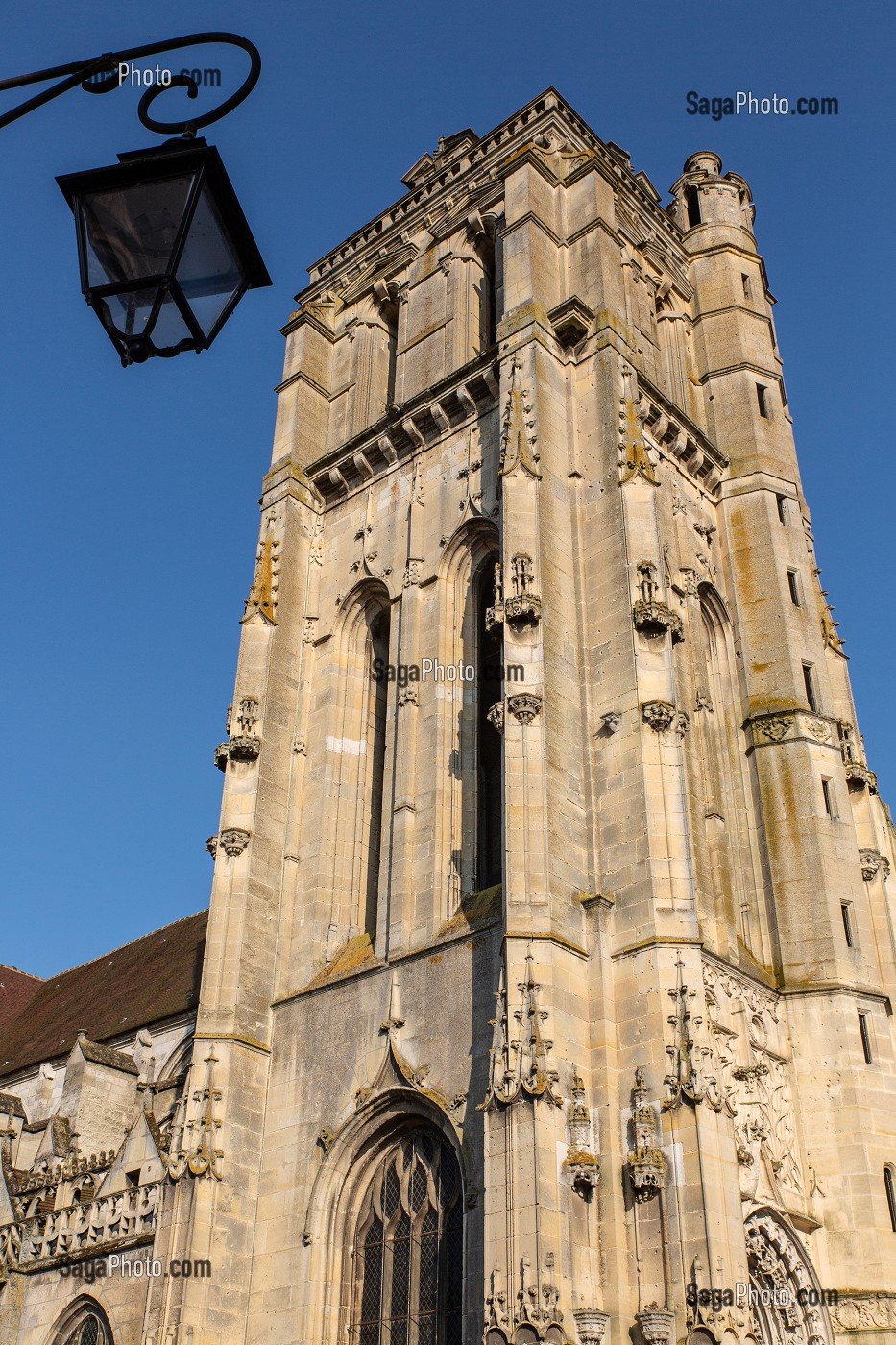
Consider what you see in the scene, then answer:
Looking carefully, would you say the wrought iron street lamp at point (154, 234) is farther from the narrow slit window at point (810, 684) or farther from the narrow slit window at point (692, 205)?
the narrow slit window at point (692, 205)

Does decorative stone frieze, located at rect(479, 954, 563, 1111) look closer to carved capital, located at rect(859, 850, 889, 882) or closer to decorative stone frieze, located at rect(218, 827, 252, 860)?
decorative stone frieze, located at rect(218, 827, 252, 860)

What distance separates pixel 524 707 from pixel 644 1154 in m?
5.15

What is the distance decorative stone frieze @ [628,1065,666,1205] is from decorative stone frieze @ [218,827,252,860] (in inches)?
286

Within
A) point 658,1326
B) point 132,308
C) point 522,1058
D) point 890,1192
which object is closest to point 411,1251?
point 522,1058

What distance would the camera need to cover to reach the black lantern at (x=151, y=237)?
205 inches

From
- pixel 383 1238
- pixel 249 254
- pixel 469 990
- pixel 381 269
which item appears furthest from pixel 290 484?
pixel 249 254

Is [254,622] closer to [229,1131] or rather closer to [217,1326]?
[229,1131]

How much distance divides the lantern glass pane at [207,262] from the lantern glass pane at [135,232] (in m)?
0.08

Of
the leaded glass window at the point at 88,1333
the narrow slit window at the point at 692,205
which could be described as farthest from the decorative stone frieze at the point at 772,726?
the narrow slit window at the point at 692,205

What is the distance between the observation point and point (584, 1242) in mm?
12656

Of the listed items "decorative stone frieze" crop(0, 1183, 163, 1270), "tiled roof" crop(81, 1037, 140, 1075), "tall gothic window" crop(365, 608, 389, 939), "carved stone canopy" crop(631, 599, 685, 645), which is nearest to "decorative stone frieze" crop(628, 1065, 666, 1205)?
"carved stone canopy" crop(631, 599, 685, 645)

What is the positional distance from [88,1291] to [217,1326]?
287 centimetres

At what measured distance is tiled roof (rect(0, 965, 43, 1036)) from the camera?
34.1 metres

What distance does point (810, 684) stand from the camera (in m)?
20.0
